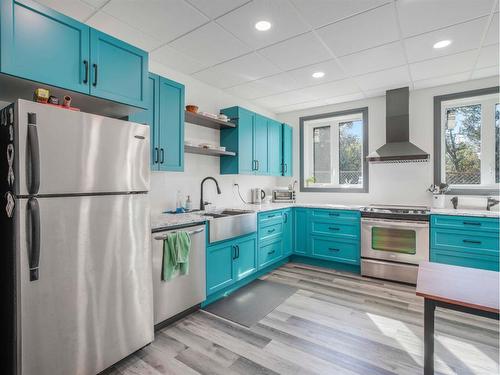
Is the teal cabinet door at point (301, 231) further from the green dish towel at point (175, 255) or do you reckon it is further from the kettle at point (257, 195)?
the green dish towel at point (175, 255)

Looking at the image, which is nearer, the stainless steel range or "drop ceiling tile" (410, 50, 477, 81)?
"drop ceiling tile" (410, 50, 477, 81)

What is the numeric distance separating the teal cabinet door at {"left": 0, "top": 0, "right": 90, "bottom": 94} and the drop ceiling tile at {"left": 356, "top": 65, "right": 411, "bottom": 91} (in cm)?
307

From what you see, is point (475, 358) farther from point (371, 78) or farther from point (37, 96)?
point (37, 96)

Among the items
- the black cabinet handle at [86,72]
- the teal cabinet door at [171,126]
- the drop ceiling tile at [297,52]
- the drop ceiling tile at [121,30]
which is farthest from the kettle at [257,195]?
the black cabinet handle at [86,72]

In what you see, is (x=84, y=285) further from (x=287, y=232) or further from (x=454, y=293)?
(x=287, y=232)

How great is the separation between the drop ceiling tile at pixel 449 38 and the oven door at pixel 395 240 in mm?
1915

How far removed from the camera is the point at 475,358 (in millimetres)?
1927

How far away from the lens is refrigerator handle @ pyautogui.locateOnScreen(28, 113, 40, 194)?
4.59ft

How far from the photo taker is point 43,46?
1675mm

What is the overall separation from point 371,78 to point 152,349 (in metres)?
3.81

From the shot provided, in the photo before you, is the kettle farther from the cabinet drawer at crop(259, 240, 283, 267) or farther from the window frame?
the window frame

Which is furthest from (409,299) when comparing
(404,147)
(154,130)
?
(154,130)

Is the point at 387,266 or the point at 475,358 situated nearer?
the point at 475,358

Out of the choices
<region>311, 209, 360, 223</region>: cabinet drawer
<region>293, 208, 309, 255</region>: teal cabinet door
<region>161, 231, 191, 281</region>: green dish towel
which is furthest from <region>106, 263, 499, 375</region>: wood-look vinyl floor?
<region>293, 208, 309, 255</region>: teal cabinet door
